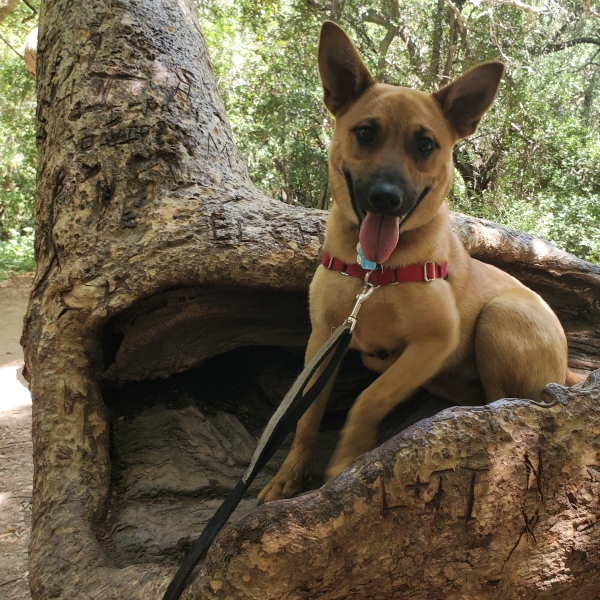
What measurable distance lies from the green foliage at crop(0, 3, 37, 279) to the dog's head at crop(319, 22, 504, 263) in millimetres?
10270

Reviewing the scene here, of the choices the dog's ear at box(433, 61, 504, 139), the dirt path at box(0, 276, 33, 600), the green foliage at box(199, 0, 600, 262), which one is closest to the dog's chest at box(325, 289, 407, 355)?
the dog's ear at box(433, 61, 504, 139)

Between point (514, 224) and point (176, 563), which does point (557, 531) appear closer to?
point (176, 563)

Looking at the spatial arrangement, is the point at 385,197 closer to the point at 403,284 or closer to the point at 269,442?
the point at 403,284

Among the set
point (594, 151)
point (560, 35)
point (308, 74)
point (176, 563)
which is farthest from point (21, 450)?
point (560, 35)

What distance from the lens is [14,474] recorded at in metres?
3.87

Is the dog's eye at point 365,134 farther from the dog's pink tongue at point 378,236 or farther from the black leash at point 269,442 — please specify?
the black leash at point 269,442

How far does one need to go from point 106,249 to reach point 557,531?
211 cm

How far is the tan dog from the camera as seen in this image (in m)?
2.11

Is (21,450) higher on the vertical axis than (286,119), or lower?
lower

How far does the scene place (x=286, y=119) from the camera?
9.67 m

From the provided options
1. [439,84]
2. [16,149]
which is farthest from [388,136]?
[16,149]

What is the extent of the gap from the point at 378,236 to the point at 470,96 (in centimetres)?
84

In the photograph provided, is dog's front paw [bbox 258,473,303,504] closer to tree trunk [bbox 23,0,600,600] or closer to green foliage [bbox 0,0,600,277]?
tree trunk [bbox 23,0,600,600]

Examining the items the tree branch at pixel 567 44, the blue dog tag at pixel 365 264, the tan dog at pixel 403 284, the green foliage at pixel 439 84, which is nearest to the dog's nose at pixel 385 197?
the tan dog at pixel 403 284
